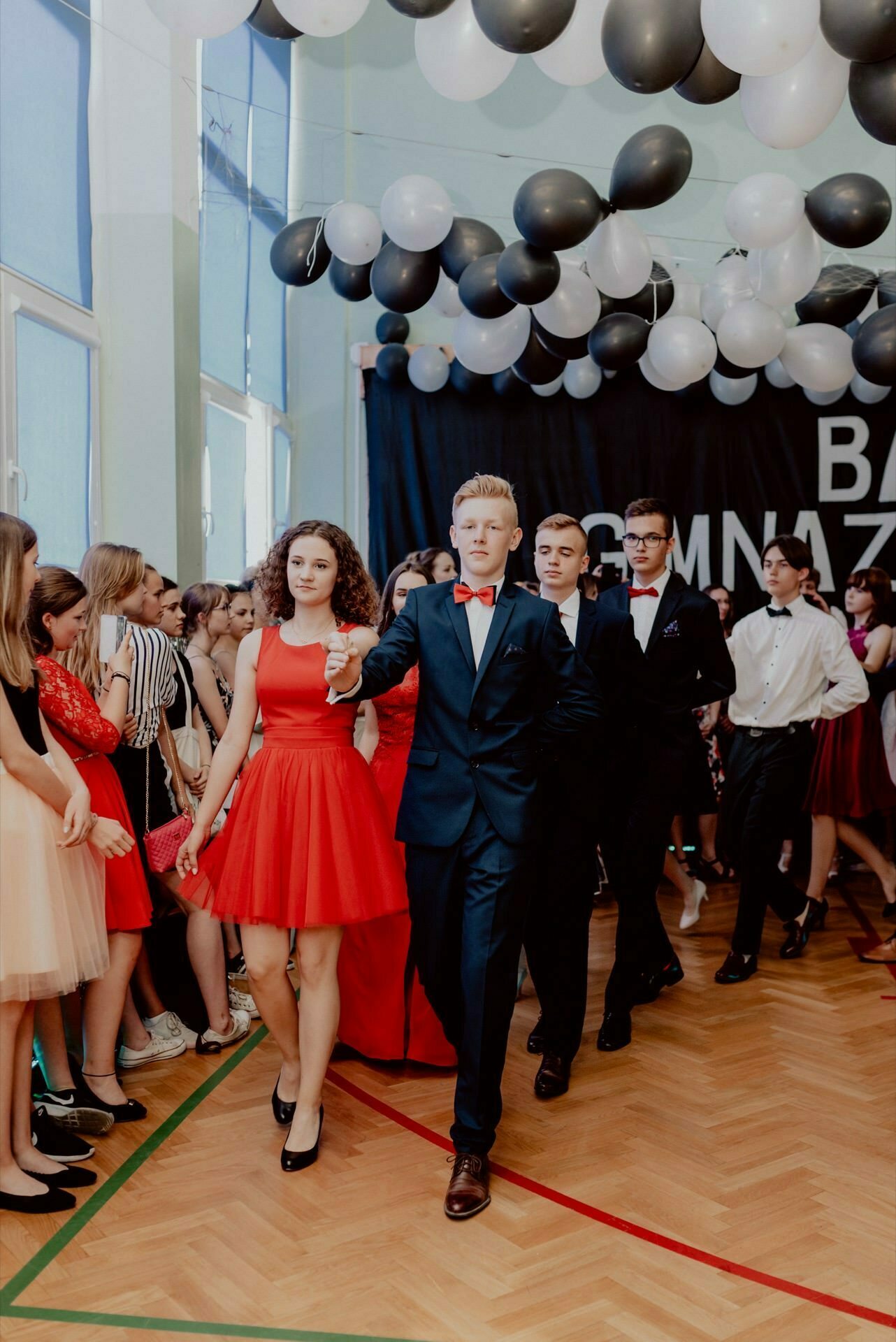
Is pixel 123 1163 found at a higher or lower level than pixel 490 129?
lower

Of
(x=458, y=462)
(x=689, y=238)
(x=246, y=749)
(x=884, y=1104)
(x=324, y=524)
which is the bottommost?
(x=884, y=1104)

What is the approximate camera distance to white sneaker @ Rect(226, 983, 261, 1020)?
393 centimetres

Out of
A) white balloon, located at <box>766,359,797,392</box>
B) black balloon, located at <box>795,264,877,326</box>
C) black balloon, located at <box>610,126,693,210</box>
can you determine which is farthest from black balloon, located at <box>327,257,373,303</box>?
white balloon, located at <box>766,359,797,392</box>

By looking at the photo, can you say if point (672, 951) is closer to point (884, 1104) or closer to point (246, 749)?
point (884, 1104)

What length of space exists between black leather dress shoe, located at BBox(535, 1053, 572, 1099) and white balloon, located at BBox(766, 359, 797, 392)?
4.71 m

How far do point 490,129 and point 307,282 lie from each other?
11.0 feet

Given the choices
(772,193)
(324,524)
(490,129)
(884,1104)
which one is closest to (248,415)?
(490,129)

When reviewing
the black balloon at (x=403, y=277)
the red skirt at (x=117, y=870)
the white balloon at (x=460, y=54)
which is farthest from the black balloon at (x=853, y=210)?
the red skirt at (x=117, y=870)

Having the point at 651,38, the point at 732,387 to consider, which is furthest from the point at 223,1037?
the point at 732,387

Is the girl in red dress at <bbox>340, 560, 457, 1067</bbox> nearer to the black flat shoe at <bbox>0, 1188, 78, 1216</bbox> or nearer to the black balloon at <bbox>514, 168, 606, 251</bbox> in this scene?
the black flat shoe at <bbox>0, 1188, 78, 1216</bbox>

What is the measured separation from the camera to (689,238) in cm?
749

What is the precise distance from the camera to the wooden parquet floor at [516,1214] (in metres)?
2.19

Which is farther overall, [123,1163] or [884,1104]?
[884,1104]

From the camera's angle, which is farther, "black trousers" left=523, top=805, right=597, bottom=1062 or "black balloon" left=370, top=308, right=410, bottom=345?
"black balloon" left=370, top=308, right=410, bottom=345
